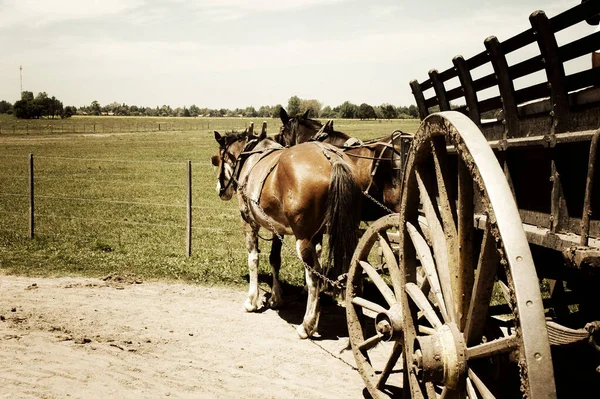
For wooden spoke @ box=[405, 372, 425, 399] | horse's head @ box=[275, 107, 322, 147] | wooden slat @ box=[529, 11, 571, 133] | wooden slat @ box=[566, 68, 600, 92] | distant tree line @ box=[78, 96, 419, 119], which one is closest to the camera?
wooden slat @ box=[566, 68, 600, 92]

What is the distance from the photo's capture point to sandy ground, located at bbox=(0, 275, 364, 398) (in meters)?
4.21

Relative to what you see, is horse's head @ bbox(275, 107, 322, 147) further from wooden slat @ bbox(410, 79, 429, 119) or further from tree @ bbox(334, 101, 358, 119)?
tree @ bbox(334, 101, 358, 119)

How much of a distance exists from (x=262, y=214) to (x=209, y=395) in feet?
8.32

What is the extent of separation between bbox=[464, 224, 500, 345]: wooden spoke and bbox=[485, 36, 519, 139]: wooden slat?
28.2 inches

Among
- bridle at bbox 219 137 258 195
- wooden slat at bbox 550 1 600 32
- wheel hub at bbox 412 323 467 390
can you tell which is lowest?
wheel hub at bbox 412 323 467 390

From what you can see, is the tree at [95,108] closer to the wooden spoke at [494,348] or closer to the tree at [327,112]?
the tree at [327,112]

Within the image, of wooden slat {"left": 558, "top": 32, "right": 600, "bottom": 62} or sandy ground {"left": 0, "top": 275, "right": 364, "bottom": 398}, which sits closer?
wooden slat {"left": 558, "top": 32, "right": 600, "bottom": 62}

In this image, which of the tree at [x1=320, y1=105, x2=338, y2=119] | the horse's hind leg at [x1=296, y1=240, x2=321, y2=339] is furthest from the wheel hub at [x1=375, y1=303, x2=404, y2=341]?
the tree at [x1=320, y1=105, x2=338, y2=119]

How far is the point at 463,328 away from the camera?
2066 millimetres

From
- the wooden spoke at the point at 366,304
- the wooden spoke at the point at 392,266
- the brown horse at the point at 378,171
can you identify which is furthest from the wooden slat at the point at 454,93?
the brown horse at the point at 378,171

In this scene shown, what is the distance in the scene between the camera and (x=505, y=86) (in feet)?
7.52

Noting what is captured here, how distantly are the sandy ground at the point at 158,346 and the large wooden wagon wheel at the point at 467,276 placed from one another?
2.22 m

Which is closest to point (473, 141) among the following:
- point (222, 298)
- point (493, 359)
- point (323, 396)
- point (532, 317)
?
point (532, 317)

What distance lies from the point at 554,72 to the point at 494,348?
108cm
